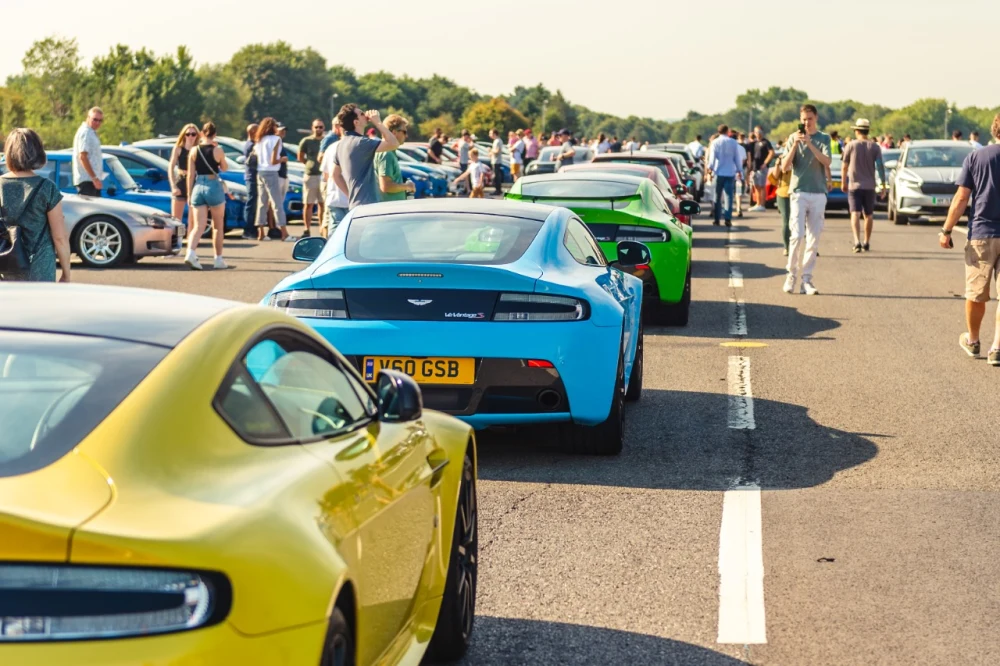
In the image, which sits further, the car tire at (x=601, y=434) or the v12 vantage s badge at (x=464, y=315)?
the car tire at (x=601, y=434)

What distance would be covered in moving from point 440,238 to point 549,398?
1246 mm

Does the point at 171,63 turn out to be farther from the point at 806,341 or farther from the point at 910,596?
the point at 910,596

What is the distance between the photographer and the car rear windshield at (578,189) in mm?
14055

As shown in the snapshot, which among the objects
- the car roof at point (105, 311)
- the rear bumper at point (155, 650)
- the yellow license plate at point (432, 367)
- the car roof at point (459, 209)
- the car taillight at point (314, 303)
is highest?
the car roof at point (105, 311)

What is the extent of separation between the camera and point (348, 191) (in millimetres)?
14445

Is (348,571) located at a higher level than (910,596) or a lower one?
higher

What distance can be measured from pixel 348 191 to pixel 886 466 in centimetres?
732

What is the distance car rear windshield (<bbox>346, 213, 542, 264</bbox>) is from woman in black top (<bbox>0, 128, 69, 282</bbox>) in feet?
6.43

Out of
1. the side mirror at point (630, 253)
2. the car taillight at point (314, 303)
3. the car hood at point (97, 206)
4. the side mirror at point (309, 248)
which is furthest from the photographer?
the car hood at point (97, 206)

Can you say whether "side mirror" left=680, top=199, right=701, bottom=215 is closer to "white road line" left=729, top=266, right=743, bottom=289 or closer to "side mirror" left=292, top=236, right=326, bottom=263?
"white road line" left=729, top=266, right=743, bottom=289

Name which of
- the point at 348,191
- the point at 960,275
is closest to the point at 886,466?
the point at 348,191

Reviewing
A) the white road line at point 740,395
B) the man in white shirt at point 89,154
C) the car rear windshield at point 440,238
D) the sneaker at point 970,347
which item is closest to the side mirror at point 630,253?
the white road line at point 740,395

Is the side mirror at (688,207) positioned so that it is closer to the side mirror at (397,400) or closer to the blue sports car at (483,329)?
the blue sports car at (483,329)

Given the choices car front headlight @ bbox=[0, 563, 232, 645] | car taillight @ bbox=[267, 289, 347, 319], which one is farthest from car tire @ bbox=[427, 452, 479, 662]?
car taillight @ bbox=[267, 289, 347, 319]
